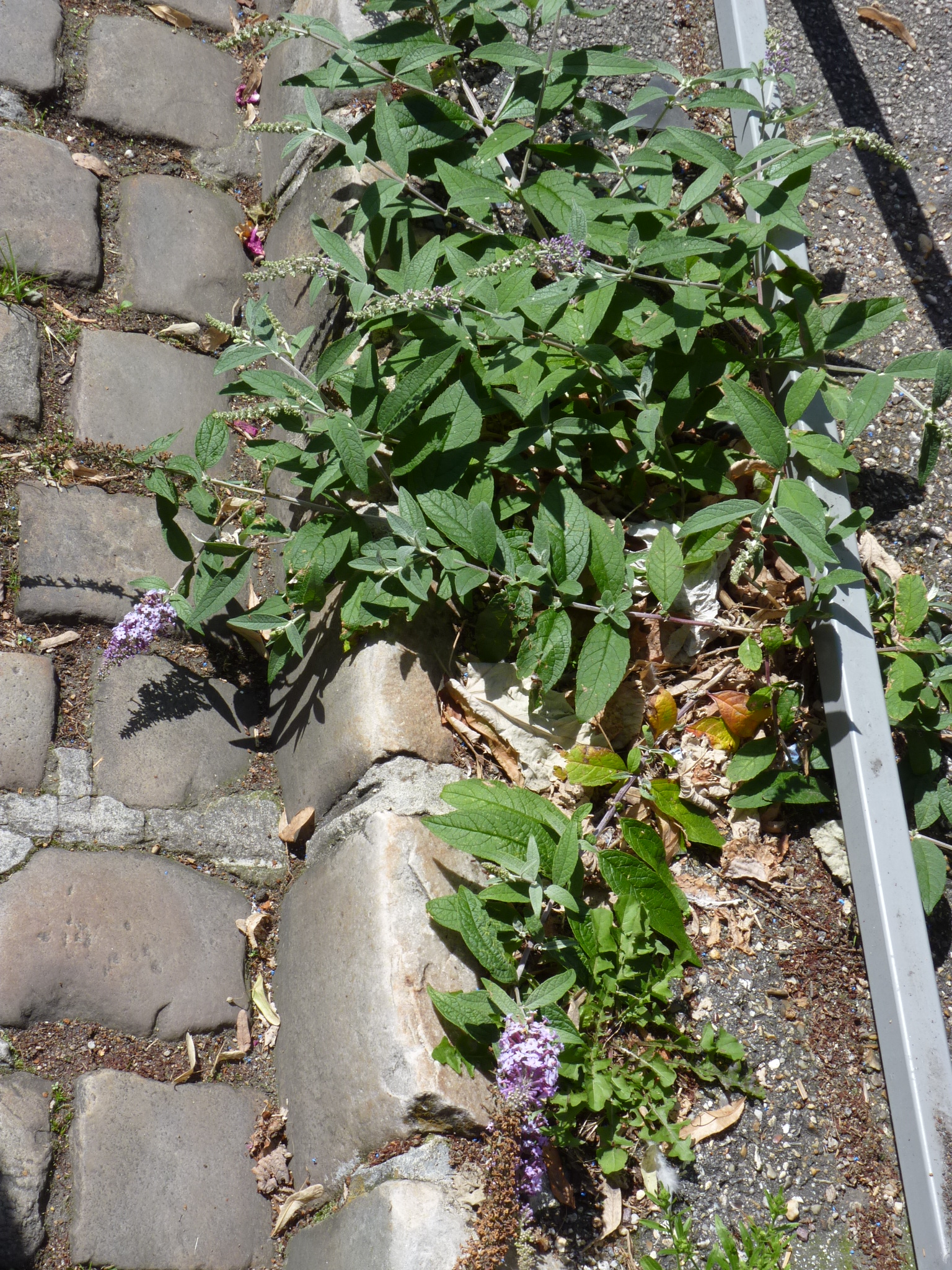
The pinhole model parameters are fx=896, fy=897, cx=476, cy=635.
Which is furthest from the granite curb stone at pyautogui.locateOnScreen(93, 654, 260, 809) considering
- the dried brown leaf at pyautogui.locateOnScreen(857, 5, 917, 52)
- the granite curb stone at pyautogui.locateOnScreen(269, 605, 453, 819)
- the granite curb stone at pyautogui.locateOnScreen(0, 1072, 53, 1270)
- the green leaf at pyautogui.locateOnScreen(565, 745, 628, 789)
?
the dried brown leaf at pyautogui.locateOnScreen(857, 5, 917, 52)

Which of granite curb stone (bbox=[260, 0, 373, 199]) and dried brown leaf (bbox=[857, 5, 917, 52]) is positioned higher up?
dried brown leaf (bbox=[857, 5, 917, 52])

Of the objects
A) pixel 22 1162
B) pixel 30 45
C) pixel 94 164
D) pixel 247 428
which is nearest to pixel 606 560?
pixel 247 428

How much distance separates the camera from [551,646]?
1.72 metres

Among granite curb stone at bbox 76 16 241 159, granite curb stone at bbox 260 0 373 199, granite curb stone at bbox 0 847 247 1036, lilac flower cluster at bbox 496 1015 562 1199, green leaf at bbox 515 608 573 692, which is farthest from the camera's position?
granite curb stone at bbox 76 16 241 159

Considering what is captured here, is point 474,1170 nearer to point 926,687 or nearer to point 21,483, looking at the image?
point 926,687

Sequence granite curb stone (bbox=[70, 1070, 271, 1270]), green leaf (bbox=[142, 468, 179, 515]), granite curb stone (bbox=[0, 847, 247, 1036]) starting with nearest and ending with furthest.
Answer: granite curb stone (bbox=[70, 1070, 271, 1270]) → granite curb stone (bbox=[0, 847, 247, 1036]) → green leaf (bbox=[142, 468, 179, 515])

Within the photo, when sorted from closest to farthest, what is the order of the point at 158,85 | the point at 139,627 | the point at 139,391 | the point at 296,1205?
the point at 296,1205, the point at 139,627, the point at 139,391, the point at 158,85

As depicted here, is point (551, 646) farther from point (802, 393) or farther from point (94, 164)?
point (94, 164)

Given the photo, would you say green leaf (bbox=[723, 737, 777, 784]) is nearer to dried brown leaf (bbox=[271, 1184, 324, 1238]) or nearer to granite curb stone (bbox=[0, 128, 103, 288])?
dried brown leaf (bbox=[271, 1184, 324, 1238])

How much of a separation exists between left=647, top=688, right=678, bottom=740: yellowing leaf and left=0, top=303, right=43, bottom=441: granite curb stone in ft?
4.99

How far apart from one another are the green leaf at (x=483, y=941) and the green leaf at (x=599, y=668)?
1.31 ft

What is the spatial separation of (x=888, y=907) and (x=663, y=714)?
0.55 meters

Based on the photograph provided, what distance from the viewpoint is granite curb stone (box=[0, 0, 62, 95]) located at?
228 cm

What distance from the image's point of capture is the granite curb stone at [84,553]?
1.93 meters
